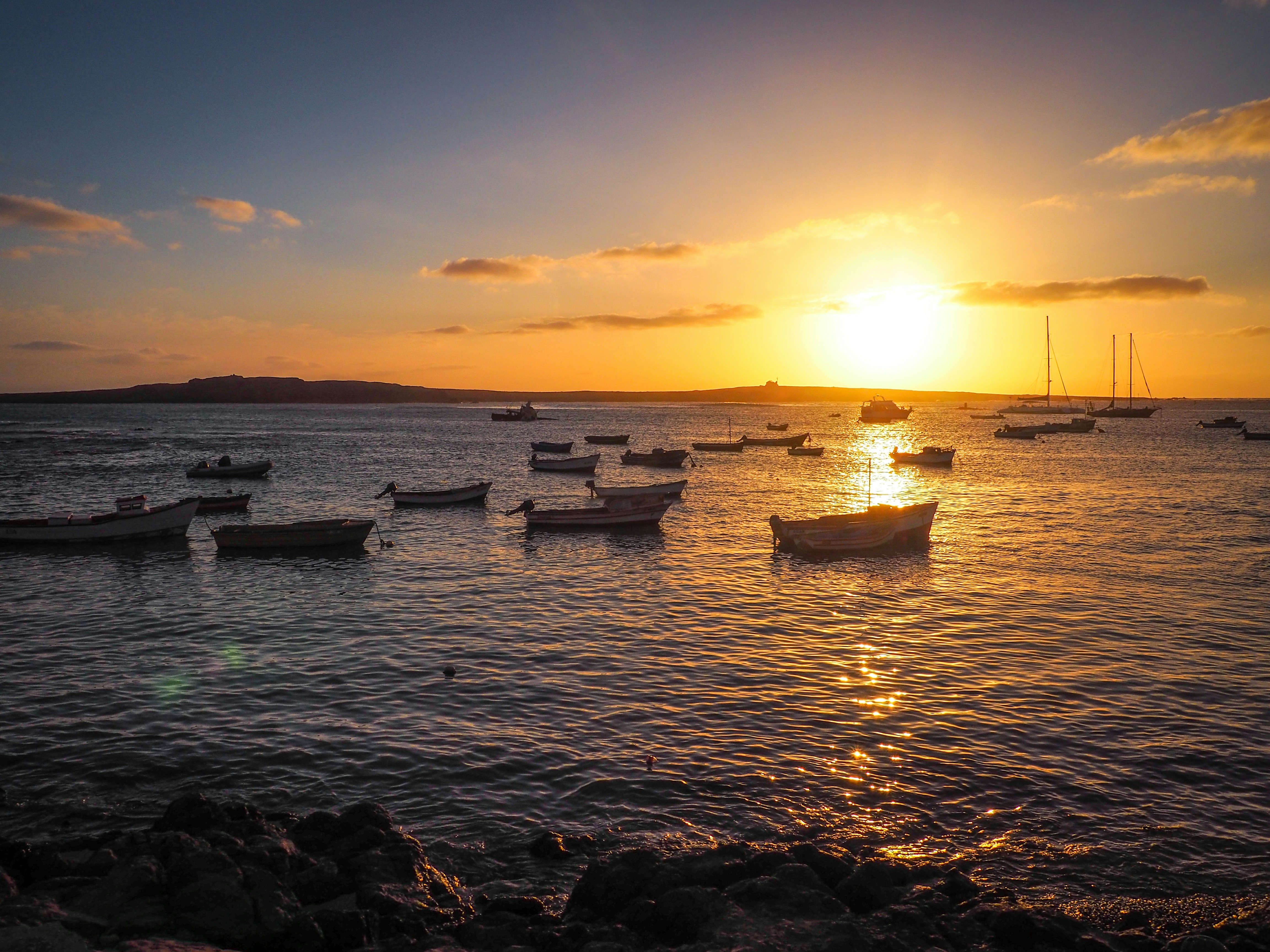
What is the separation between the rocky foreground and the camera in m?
9.33

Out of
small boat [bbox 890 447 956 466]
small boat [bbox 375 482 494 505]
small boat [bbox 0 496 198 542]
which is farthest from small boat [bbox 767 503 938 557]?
small boat [bbox 890 447 956 466]

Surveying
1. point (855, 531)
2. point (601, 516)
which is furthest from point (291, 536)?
point (855, 531)

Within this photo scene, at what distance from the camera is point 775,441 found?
117 m

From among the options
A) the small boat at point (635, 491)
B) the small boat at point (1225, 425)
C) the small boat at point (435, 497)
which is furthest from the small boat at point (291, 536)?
the small boat at point (1225, 425)

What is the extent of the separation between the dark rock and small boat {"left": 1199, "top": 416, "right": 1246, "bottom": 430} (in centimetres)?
18057

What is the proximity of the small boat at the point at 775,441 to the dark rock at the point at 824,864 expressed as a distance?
101 meters

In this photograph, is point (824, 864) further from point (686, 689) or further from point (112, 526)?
point (112, 526)

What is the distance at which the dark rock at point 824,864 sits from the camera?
35.5 feet

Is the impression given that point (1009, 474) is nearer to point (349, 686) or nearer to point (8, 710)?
point (349, 686)

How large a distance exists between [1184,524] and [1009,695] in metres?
35.0

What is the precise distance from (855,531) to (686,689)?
20.4 metres

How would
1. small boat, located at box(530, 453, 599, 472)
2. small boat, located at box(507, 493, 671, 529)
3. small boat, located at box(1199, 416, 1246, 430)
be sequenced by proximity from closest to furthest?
small boat, located at box(507, 493, 671, 529) → small boat, located at box(530, 453, 599, 472) → small boat, located at box(1199, 416, 1246, 430)

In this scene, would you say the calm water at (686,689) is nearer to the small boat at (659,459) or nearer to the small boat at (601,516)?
the small boat at (601,516)

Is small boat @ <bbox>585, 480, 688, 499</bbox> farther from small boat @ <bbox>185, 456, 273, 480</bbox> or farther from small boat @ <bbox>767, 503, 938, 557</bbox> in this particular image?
small boat @ <bbox>185, 456, 273, 480</bbox>
